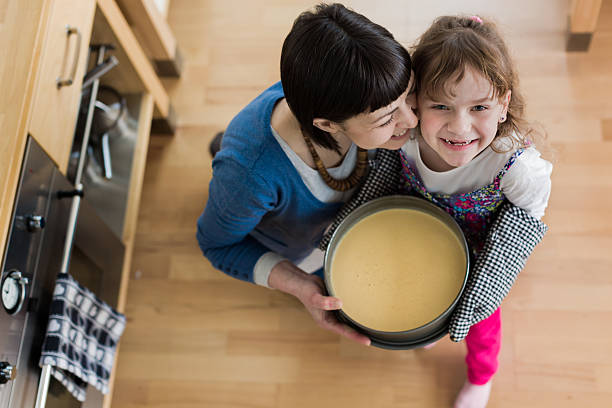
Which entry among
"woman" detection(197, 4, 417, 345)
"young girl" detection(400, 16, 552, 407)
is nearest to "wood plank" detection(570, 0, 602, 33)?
"young girl" detection(400, 16, 552, 407)

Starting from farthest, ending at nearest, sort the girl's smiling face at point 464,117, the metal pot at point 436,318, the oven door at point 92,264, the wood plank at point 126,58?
1. the wood plank at point 126,58
2. the oven door at point 92,264
3. the metal pot at point 436,318
4. the girl's smiling face at point 464,117

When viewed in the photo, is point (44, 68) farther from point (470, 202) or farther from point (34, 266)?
point (470, 202)

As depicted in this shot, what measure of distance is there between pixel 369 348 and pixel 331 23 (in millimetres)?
1084

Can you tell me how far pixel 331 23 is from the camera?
2.75 ft

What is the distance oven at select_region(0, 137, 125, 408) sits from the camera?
118 centimetres

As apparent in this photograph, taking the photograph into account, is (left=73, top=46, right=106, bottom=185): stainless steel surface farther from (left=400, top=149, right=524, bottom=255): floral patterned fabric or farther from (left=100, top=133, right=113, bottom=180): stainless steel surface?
(left=400, top=149, right=524, bottom=255): floral patterned fabric

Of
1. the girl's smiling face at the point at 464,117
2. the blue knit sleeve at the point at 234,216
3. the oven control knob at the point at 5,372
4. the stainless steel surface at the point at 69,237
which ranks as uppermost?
the girl's smiling face at the point at 464,117

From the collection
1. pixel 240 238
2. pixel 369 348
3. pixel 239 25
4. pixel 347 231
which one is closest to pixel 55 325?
pixel 240 238

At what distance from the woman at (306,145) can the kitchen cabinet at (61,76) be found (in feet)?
1.36

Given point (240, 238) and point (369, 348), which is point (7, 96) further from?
point (369, 348)

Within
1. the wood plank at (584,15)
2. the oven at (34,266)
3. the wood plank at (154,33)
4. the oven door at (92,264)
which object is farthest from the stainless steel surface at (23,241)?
the wood plank at (584,15)

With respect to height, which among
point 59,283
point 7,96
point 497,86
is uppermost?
point 497,86

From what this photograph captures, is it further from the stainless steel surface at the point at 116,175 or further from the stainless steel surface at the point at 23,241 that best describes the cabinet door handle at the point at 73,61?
the stainless steel surface at the point at 116,175

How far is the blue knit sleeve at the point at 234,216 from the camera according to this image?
1.06 metres
